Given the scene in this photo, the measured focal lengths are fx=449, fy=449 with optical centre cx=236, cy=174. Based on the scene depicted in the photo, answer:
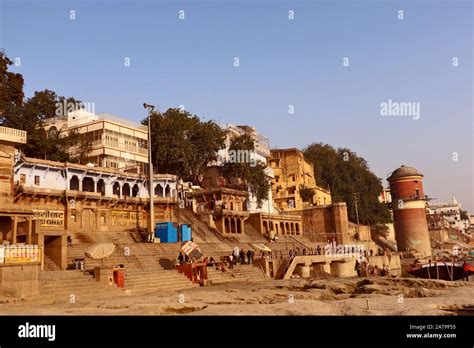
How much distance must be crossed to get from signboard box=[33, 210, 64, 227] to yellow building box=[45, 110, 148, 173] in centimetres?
1171

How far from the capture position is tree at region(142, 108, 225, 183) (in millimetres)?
50156

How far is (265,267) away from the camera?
104 feet

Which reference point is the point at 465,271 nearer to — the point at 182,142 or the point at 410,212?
the point at 182,142

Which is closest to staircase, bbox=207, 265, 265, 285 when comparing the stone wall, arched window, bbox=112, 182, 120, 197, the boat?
the stone wall

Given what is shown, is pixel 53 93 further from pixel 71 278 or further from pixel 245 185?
pixel 71 278

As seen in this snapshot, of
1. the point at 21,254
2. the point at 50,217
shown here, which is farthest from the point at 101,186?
the point at 21,254

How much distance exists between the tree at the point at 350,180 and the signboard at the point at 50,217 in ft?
182

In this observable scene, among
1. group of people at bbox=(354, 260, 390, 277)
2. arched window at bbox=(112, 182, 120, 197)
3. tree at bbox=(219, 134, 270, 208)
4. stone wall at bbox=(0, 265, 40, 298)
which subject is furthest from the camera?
tree at bbox=(219, 134, 270, 208)

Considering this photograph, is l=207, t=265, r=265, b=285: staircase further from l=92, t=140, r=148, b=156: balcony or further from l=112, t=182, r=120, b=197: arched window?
l=92, t=140, r=148, b=156: balcony

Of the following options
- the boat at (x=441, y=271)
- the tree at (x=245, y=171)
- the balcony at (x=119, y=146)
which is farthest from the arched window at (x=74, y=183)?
the boat at (x=441, y=271)

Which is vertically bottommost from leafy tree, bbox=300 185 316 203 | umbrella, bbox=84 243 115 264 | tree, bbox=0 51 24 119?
umbrella, bbox=84 243 115 264

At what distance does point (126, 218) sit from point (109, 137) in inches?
426
